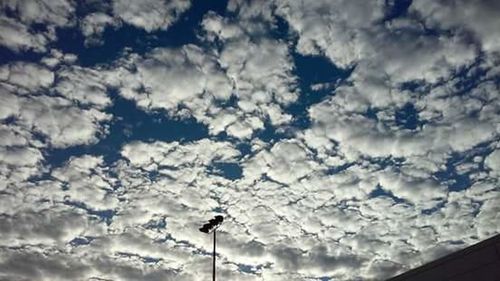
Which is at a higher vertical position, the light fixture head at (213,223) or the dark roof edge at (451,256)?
the light fixture head at (213,223)

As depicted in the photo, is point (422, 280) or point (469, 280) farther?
point (422, 280)

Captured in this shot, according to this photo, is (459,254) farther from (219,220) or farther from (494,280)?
(219,220)

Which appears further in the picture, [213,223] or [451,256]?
[213,223]

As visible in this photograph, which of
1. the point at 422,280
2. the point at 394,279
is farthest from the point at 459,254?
the point at 394,279

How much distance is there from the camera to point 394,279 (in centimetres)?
2528

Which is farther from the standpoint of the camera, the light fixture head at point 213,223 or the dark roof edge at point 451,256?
the light fixture head at point 213,223

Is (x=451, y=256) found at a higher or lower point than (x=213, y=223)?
lower

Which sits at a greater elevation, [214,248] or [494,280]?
[214,248]

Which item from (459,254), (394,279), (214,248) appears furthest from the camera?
(214,248)

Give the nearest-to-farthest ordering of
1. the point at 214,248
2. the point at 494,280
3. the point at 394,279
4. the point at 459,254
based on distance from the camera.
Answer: the point at 494,280
the point at 459,254
the point at 394,279
the point at 214,248

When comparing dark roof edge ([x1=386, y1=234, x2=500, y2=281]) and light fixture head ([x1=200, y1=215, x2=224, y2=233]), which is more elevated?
light fixture head ([x1=200, y1=215, x2=224, y2=233])

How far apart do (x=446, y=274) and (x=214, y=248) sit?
1580cm

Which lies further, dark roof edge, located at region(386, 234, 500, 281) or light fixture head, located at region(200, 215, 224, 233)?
light fixture head, located at region(200, 215, 224, 233)

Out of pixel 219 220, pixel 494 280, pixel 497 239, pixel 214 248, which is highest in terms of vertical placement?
pixel 219 220
